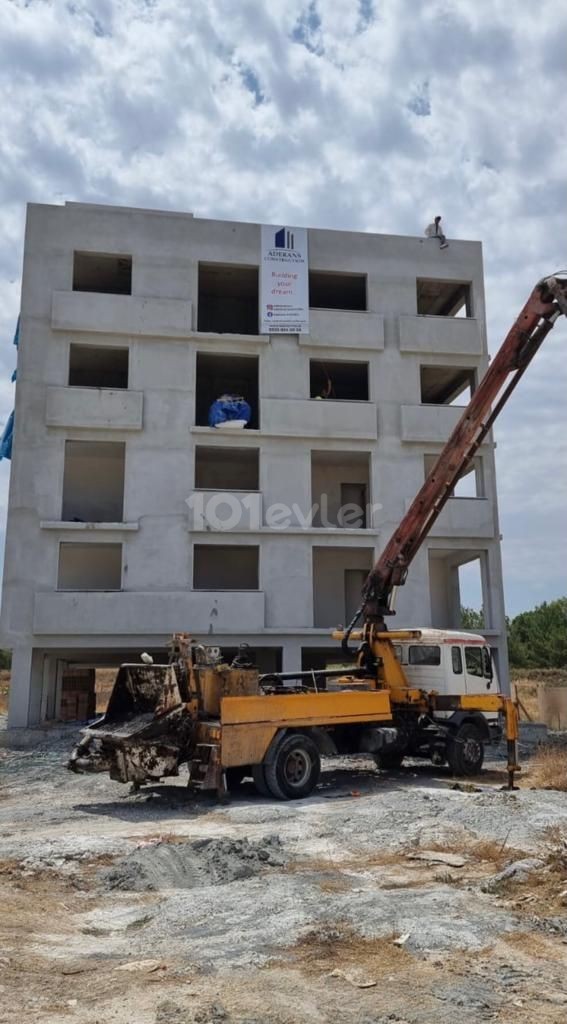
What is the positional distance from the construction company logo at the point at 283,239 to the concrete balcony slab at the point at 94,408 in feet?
Answer: 22.1

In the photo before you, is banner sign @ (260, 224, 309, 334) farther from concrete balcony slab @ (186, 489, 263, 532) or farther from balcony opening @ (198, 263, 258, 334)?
concrete balcony slab @ (186, 489, 263, 532)

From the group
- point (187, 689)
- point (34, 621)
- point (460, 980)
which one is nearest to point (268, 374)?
point (34, 621)

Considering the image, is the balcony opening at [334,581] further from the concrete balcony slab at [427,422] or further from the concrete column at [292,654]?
the concrete balcony slab at [427,422]

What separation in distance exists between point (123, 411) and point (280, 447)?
187 inches

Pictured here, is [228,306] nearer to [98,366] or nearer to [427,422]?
[98,366]

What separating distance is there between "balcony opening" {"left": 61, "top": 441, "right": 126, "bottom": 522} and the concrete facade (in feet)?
0.23

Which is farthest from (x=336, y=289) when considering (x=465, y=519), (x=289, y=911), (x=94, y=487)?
(x=289, y=911)

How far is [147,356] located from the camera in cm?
2488

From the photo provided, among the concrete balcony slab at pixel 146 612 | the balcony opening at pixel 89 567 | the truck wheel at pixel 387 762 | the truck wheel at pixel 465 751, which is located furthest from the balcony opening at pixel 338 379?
the truck wheel at pixel 465 751

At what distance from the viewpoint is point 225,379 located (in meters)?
28.9

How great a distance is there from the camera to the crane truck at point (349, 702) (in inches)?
504

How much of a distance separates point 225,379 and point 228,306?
2.79 metres

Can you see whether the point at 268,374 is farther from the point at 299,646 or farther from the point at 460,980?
the point at 460,980

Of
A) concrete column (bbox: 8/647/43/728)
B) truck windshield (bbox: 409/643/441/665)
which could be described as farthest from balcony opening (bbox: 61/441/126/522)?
truck windshield (bbox: 409/643/441/665)
